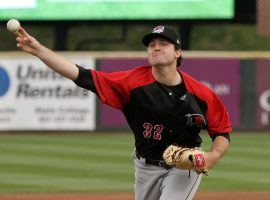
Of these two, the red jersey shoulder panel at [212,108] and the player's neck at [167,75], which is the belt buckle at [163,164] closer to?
the red jersey shoulder panel at [212,108]

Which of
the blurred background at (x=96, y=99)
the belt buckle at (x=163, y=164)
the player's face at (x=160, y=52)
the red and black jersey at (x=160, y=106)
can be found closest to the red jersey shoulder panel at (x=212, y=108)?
the red and black jersey at (x=160, y=106)

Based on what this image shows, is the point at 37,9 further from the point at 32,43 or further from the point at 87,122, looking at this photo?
the point at 32,43

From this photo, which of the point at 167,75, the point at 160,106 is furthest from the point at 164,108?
the point at 167,75

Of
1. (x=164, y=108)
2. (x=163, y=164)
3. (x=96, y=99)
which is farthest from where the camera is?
(x=96, y=99)

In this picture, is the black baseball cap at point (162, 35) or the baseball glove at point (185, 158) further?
the black baseball cap at point (162, 35)

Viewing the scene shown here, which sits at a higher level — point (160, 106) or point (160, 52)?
point (160, 52)

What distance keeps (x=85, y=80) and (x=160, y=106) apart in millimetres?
525

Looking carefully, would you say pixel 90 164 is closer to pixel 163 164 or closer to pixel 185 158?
pixel 163 164

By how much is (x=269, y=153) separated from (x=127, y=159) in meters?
2.49

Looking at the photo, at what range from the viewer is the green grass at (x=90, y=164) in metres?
10.3

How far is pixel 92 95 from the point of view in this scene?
1723cm

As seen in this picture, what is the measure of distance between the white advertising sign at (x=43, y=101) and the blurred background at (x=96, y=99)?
0.8 inches

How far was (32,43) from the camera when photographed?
504 centimetres

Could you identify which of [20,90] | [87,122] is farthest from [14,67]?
[87,122]
